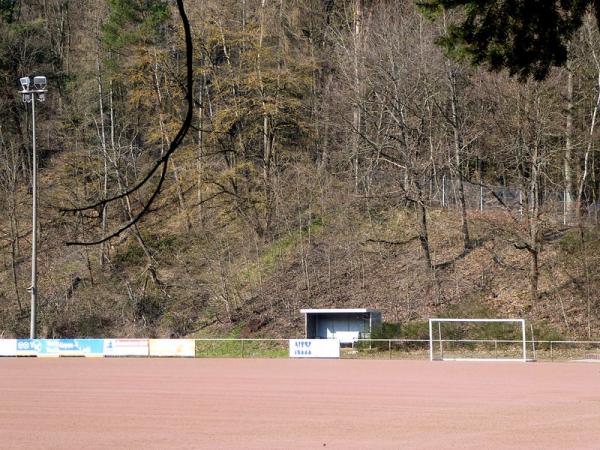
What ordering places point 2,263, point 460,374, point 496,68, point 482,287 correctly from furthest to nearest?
point 2,263
point 482,287
point 460,374
point 496,68

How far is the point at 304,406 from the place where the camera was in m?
23.9

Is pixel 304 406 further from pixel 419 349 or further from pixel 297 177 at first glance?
pixel 297 177

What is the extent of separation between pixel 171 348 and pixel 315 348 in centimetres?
796

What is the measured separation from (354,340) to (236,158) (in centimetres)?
2071

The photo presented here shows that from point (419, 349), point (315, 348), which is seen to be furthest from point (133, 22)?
point (419, 349)

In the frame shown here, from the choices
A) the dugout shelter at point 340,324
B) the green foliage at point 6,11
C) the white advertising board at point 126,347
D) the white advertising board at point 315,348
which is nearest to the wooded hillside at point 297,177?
the green foliage at point 6,11

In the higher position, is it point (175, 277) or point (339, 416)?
point (175, 277)

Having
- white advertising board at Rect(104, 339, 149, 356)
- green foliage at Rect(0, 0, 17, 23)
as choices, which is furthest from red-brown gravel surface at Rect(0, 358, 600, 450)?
green foliage at Rect(0, 0, 17, 23)

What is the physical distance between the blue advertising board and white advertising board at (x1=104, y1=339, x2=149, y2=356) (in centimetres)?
37

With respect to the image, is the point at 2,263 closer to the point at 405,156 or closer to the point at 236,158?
the point at 236,158

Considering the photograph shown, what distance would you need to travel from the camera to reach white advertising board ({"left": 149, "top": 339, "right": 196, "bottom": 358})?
46156mm

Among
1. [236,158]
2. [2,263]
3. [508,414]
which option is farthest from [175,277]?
[508,414]

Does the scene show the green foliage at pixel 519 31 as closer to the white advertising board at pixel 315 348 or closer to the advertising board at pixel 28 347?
the white advertising board at pixel 315 348

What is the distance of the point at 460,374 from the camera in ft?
113
